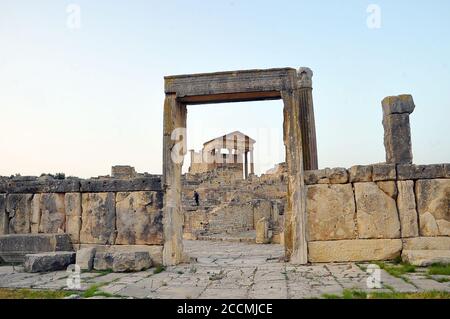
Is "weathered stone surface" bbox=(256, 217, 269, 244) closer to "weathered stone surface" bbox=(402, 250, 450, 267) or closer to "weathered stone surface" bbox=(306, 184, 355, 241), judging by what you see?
"weathered stone surface" bbox=(306, 184, 355, 241)

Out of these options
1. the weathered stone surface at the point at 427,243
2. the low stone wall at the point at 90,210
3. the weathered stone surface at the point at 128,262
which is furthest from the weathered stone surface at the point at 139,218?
the weathered stone surface at the point at 427,243

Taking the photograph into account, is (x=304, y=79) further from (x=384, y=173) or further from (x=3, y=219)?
(x=3, y=219)

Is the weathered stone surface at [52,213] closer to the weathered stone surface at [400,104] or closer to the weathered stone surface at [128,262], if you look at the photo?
the weathered stone surface at [128,262]

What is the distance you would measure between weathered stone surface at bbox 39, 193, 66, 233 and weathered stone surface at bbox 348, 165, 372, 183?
6.46 m

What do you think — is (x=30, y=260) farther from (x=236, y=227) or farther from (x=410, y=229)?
(x=236, y=227)

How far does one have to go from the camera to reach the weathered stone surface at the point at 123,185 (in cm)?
866

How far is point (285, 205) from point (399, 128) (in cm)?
297

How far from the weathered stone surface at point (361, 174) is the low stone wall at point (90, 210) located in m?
4.07

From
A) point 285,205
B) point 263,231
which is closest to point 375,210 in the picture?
point 285,205

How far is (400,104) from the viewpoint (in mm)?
8531

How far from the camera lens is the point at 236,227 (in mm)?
20969

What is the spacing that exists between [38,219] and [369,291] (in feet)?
24.3

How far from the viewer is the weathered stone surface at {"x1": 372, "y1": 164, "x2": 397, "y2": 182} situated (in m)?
7.94

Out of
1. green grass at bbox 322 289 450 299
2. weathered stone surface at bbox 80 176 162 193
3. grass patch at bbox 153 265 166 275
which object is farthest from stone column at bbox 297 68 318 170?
green grass at bbox 322 289 450 299
